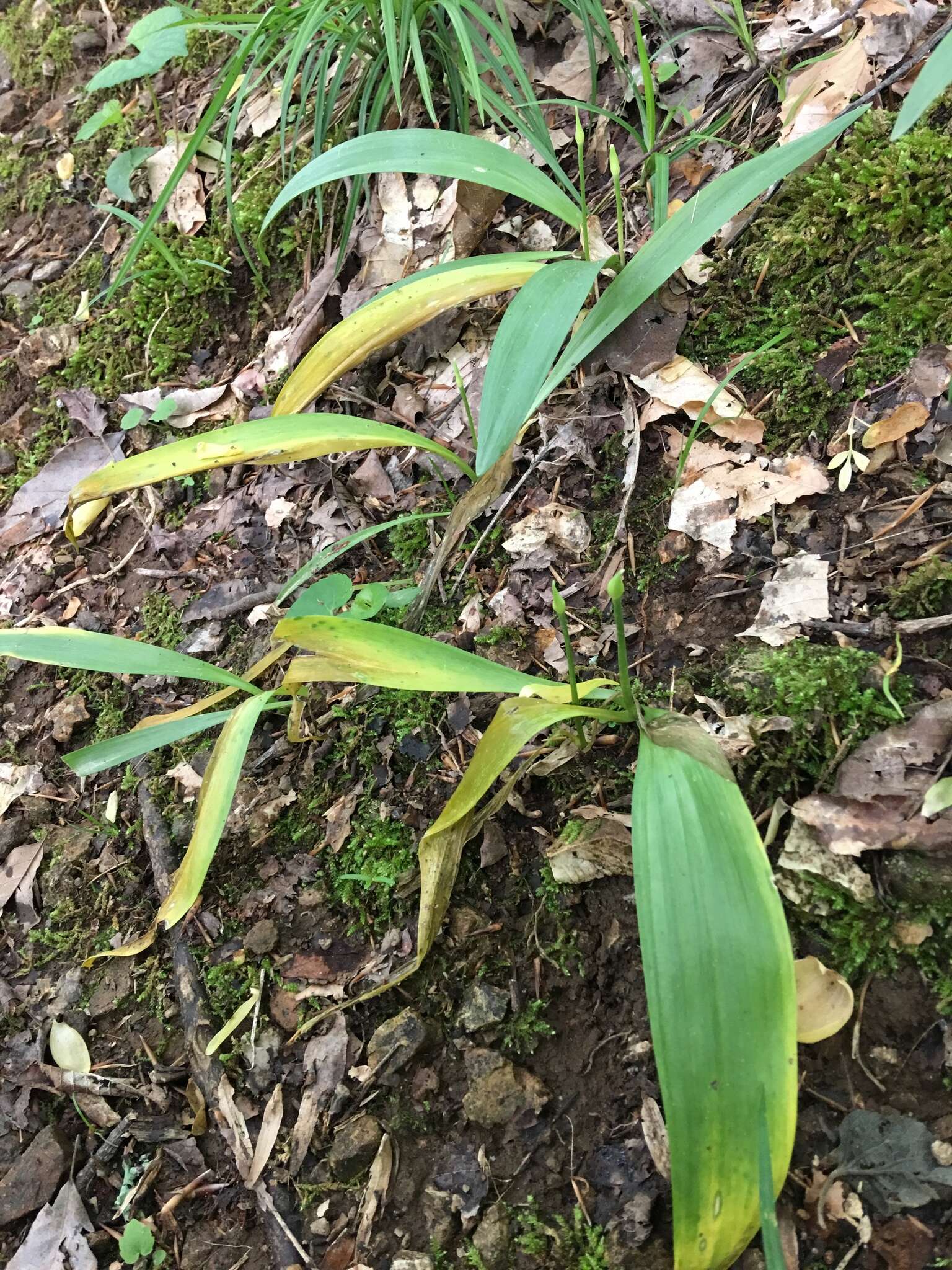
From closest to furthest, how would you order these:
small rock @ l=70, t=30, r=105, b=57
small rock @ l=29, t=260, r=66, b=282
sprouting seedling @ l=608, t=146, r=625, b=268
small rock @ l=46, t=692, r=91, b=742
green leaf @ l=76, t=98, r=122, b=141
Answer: sprouting seedling @ l=608, t=146, r=625, b=268
small rock @ l=46, t=692, r=91, b=742
green leaf @ l=76, t=98, r=122, b=141
small rock @ l=29, t=260, r=66, b=282
small rock @ l=70, t=30, r=105, b=57

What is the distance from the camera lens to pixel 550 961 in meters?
1.14

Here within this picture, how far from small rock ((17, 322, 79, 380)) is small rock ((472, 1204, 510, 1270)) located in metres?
2.19

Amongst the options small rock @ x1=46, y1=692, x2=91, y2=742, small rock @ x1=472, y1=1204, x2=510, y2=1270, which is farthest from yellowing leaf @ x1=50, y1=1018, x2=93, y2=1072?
small rock @ x1=472, y1=1204, x2=510, y2=1270

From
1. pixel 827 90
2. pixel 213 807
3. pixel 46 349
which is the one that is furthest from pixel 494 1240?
pixel 46 349

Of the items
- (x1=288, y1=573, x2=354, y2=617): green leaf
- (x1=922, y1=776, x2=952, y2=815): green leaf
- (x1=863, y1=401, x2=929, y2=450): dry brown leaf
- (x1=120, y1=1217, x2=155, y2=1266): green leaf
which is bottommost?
(x1=120, y1=1217, x2=155, y2=1266): green leaf

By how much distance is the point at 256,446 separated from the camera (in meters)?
1.39

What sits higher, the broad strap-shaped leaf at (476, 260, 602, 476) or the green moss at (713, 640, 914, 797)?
the broad strap-shaped leaf at (476, 260, 602, 476)

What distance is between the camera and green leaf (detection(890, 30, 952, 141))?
0.86 m

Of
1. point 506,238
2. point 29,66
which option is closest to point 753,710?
point 506,238

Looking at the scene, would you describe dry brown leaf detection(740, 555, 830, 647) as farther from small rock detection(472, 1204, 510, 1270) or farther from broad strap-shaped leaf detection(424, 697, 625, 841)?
small rock detection(472, 1204, 510, 1270)

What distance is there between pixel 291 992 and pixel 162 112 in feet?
7.93

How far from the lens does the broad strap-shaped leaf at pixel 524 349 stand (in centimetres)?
117

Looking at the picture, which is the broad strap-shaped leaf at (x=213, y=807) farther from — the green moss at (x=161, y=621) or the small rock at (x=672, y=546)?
the small rock at (x=672, y=546)

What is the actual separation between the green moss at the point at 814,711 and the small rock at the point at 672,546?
28 centimetres
